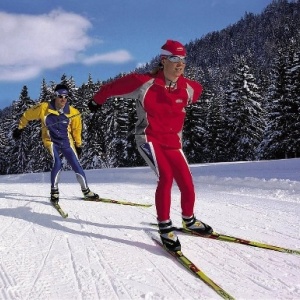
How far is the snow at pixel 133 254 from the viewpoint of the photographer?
109 inches

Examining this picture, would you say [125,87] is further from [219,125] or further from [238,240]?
[219,125]

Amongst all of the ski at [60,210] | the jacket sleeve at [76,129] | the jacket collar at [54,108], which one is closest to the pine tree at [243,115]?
the jacket sleeve at [76,129]

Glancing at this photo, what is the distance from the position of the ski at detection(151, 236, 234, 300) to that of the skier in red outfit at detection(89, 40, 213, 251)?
18cm

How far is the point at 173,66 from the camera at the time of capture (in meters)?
3.94

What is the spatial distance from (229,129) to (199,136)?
3.48 m

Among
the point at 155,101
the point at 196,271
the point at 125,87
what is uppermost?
the point at 125,87

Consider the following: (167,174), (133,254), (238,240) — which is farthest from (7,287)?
(238,240)

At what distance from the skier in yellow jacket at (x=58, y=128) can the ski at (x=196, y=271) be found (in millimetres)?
3979

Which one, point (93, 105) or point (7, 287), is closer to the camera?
point (7, 287)

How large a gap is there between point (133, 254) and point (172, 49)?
2.13 m

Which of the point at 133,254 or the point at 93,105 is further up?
the point at 93,105

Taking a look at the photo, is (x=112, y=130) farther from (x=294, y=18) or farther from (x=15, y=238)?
(x=294, y=18)

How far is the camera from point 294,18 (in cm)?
19012

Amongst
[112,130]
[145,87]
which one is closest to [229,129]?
[112,130]
